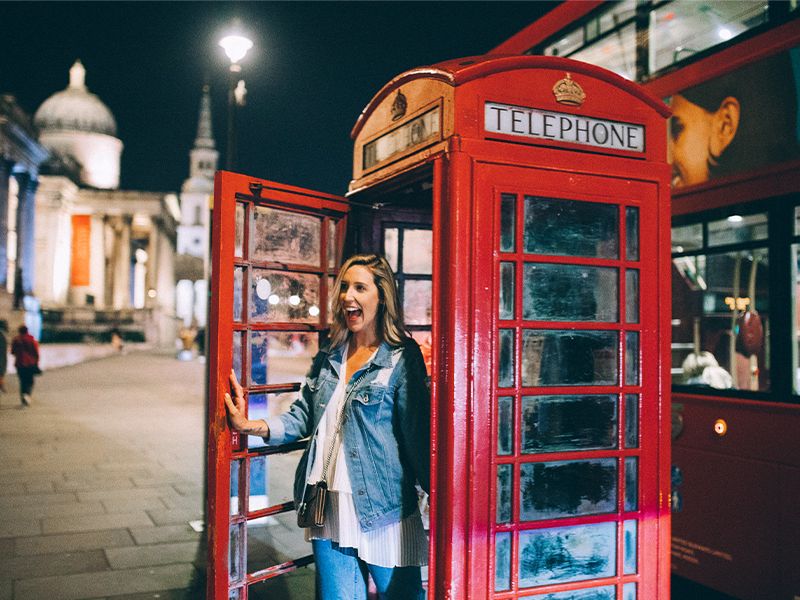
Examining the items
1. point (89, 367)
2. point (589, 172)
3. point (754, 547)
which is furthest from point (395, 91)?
point (89, 367)

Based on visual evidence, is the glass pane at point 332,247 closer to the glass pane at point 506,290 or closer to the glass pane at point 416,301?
the glass pane at point 416,301

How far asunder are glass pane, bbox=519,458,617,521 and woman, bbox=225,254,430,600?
462 mm

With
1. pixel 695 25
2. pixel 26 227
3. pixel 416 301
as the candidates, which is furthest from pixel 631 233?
pixel 26 227

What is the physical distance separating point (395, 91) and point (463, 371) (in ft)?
5.23

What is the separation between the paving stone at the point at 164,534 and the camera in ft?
21.1

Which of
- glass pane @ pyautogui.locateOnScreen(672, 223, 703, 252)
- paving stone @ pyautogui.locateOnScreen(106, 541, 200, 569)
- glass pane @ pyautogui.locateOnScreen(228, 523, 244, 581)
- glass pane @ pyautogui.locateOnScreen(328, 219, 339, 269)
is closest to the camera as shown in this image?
glass pane @ pyautogui.locateOnScreen(228, 523, 244, 581)

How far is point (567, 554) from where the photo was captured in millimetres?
3309

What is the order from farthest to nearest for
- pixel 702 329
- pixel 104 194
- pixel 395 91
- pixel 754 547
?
pixel 104 194, pixel 702 329, pixel 754 547, pixel 395 91

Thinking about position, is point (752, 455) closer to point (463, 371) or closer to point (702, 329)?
point (702, 329)

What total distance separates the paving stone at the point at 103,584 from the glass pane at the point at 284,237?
2.77 metres

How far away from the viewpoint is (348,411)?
324cm

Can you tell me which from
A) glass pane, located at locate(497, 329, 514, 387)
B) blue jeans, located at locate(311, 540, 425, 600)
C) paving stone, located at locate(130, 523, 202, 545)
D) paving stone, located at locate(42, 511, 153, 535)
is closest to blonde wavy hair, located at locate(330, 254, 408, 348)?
glass pane, located at locate(497, 329, 514, 387)

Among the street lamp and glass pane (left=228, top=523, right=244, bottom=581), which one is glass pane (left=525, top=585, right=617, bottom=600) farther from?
the street lamp

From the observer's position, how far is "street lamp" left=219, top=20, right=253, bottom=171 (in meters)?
7.26
